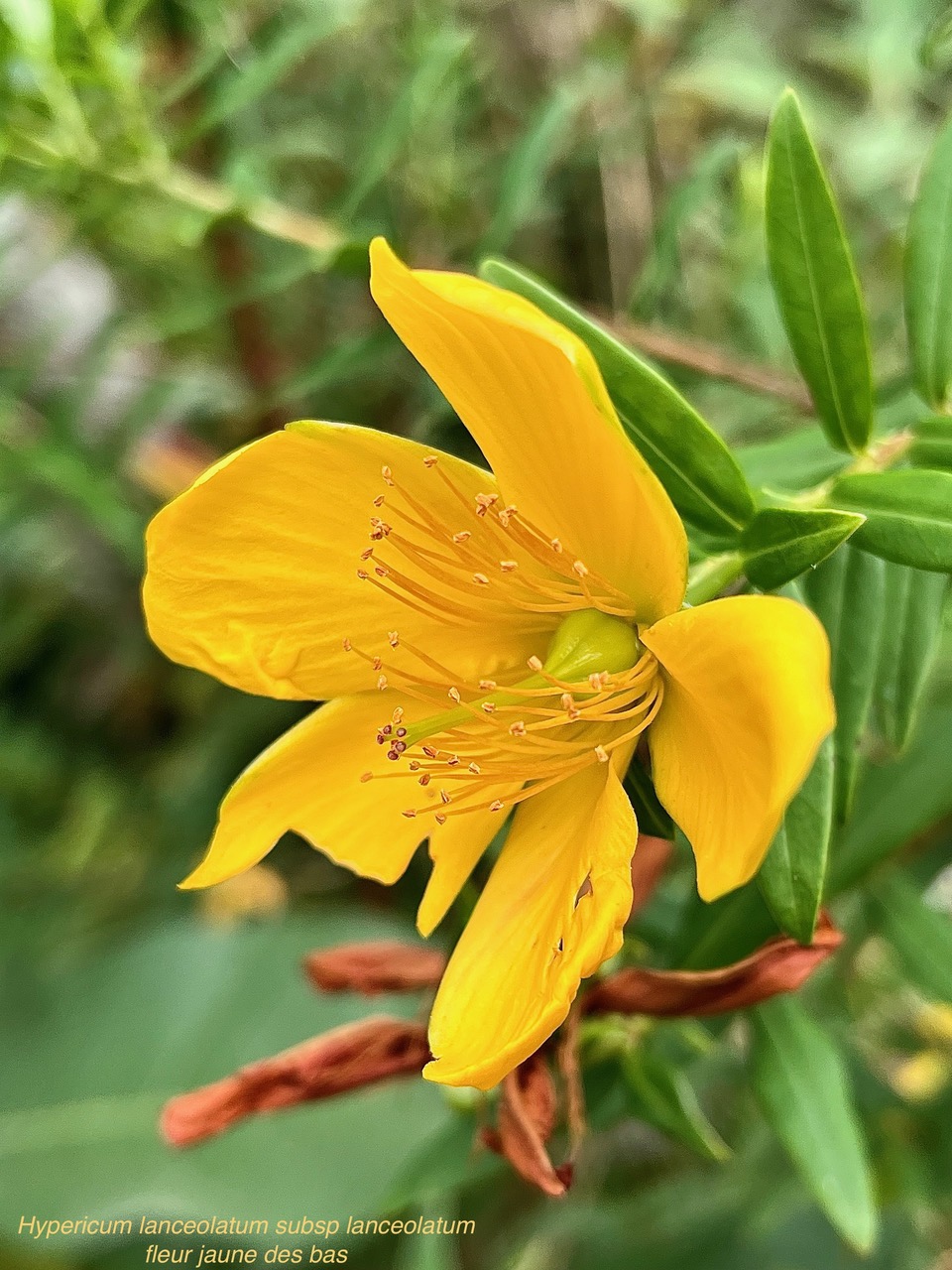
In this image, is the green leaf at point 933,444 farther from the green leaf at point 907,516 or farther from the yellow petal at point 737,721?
the yellow petal at point 737,721

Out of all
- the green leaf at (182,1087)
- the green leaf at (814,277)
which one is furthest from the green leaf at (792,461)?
the green leaf at (182,1087)

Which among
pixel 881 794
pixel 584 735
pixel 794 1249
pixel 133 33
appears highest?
pixel 133 33

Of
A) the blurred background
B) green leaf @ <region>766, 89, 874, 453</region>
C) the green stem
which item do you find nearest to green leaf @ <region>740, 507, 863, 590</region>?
the green stem

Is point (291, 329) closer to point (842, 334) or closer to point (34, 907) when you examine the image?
point (34, 907)

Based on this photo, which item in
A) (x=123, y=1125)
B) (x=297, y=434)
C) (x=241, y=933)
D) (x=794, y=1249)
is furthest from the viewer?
(x=241, y=933)

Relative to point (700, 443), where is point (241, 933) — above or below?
below

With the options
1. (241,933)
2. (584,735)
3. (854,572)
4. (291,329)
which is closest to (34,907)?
(241,933)

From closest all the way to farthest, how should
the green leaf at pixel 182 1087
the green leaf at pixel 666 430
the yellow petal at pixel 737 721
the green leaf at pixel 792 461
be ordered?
1. the yellow petal at pixel 737 721
2. the green leaf at pixel 666 430
3. the green leaf at pixel 792 461
4. the green leaf at pixel 182 1087

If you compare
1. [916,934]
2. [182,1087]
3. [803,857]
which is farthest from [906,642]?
[182,1087]
